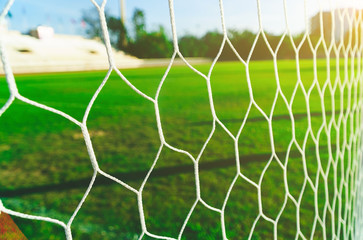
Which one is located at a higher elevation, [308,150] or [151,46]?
[151,46]

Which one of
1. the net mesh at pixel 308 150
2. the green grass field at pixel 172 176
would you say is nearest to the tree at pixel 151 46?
the green grass field at pixel 172 176

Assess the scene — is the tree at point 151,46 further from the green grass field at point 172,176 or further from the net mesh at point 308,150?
the net mesh at point 308,150

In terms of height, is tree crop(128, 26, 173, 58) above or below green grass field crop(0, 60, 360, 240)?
above

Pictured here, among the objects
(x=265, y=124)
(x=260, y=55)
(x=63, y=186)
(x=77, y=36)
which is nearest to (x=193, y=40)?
(x=260, y=55)

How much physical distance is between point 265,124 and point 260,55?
22467mm

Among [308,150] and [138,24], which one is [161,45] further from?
[308,150]

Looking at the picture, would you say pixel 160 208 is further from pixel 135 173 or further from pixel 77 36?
pixel 77 36

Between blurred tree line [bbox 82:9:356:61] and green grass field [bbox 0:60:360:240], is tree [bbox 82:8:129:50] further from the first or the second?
green grass field [bbox 0:60:360:240]

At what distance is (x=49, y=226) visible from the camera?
136 centimetres

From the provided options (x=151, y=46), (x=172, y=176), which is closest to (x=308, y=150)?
(x=172, y=176)

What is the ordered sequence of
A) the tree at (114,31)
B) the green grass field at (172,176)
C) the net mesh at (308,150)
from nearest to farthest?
1. the net mesh at (308,150)
2. the green grass field at (172,176)
3. the tree at (114,31)

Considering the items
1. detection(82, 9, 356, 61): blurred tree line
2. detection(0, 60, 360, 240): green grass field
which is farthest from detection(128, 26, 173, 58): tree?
detection(0, 60, 360, 240): green grass field

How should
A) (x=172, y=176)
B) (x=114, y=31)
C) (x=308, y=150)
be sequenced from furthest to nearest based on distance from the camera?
(x=114, y=31) → (x=308, y=150) → (x=172, y=176)

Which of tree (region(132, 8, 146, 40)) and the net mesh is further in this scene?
tree (region(132, 8, 146, 40))
